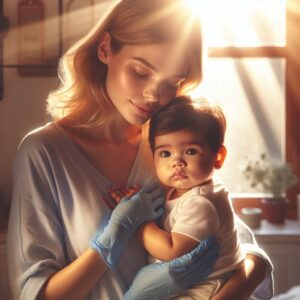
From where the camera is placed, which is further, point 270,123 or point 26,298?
point 270,123

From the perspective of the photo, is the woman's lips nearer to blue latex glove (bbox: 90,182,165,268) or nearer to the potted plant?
blue latex glove (bbox: 90,182,165,268)

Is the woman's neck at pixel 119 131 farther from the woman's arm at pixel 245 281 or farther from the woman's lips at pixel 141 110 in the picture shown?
the woman's arm at pixel 245 281

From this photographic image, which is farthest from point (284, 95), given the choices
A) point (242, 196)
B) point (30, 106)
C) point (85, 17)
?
point (30, 106)

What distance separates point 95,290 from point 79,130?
0.71 ft

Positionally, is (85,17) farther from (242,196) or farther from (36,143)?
(36,143)

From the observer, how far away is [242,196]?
1.81 metres

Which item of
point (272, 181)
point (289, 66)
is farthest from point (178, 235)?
point (289, 66)

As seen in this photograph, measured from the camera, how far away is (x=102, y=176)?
723 mm

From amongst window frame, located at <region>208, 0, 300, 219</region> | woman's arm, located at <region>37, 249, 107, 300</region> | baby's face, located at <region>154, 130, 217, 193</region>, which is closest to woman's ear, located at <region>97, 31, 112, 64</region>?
baby's face, located at <region>154, 130, 217, 193</region>

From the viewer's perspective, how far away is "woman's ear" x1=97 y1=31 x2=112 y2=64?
70cm

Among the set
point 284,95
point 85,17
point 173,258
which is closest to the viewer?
point 173,258

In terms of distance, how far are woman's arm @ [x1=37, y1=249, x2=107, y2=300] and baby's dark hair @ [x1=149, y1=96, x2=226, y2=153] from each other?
0.16 m

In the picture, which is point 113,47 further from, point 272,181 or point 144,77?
point 272,181

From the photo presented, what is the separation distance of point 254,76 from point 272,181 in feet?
1.16
